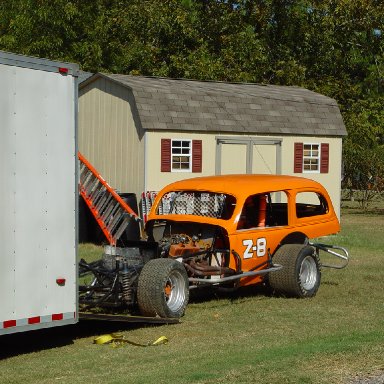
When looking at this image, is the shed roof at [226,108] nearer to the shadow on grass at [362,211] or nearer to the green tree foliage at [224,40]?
the shadow on grass at [362,211]

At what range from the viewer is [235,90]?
91.0ft

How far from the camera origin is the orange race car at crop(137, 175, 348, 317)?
13.5 metres

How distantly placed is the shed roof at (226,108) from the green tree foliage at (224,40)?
341 inches

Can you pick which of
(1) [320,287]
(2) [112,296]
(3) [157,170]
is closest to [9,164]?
(2) [112,296]

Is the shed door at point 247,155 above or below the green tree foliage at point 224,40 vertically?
below

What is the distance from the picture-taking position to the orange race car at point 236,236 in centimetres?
1351

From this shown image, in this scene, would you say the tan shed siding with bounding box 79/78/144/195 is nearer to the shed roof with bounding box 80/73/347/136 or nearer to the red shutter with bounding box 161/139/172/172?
the shed roof with bounding box 80/73/347/136

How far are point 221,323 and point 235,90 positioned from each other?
15.9 m

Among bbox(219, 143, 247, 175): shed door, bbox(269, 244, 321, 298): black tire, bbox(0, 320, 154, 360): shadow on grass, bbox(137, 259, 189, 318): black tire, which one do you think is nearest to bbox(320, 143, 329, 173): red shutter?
bbox(219, 143, 247, 175): shed door

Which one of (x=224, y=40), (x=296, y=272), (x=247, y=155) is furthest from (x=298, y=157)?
(x=224, y=40)

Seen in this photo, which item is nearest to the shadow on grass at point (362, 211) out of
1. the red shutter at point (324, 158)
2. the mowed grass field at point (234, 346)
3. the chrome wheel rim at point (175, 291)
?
the red shutter at point (324, 158)

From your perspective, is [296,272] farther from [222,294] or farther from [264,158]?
[264,158]

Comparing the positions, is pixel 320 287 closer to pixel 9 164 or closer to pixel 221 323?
pixel 221 323

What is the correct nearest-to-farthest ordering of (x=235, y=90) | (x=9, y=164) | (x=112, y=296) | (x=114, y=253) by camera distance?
(x=9, y=164), (x=112, y=296), (x=114, y=253), (x=235, y=90)
